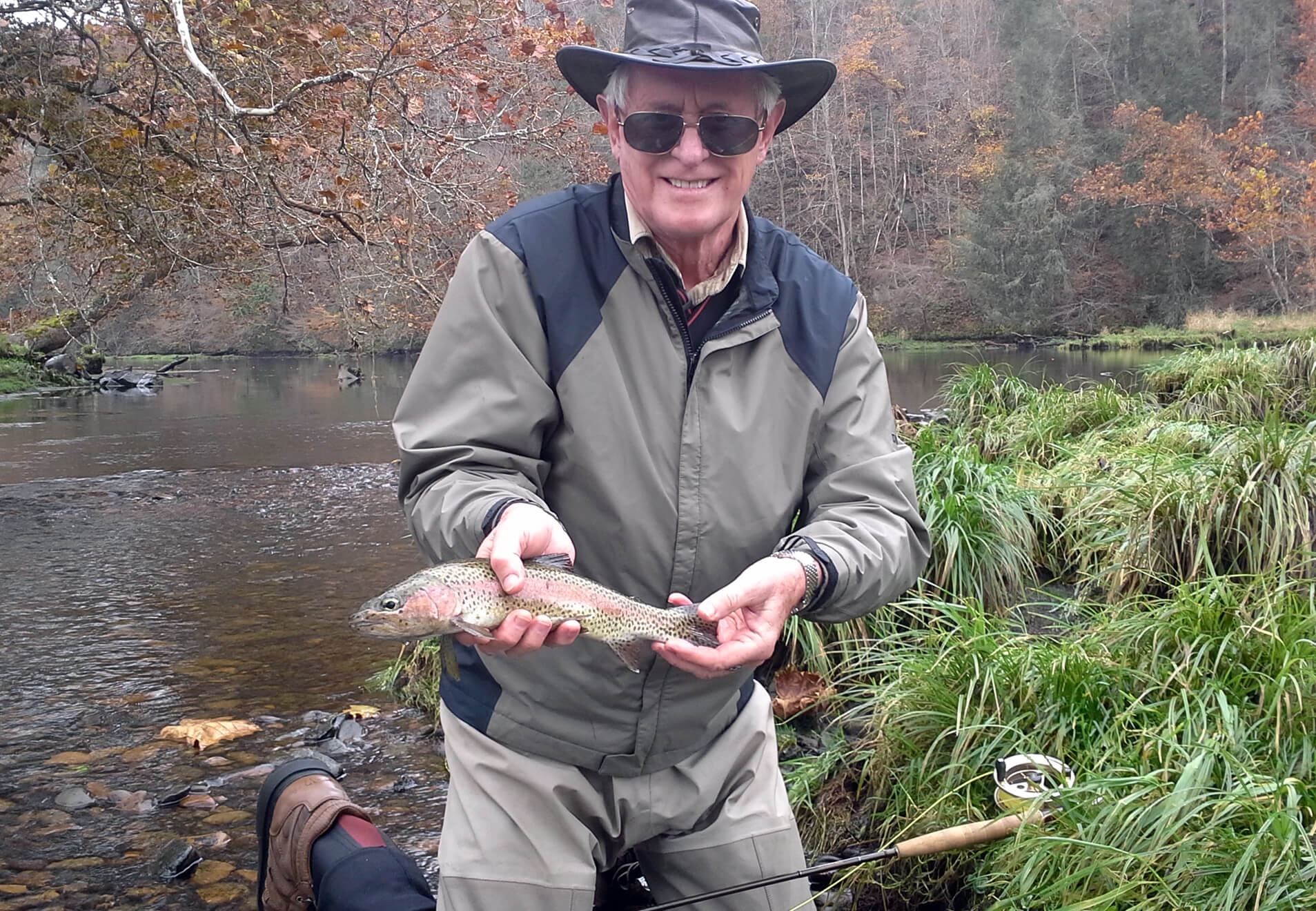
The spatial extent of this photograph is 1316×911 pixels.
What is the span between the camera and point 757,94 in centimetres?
274

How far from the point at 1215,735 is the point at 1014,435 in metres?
6.70

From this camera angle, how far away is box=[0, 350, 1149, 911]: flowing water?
15.0 feet

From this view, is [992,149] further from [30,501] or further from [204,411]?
[30,501]

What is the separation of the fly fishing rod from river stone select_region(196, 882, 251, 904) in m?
2.21

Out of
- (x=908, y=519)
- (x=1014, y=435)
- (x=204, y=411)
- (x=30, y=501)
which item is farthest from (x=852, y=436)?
(x=204, y=411)

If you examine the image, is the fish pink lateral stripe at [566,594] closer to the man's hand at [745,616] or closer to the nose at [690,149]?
the man's hand at [745,616]

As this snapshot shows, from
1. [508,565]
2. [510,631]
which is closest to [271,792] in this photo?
[510,631]

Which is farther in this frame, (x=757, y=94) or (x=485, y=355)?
(x=757, y=94)

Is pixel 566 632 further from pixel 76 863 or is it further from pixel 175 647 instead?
pixel 175 647

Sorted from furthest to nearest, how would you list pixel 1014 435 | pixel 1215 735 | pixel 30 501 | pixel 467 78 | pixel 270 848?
1. pixel 30 501
2. pixel 467 78
3. pixel 1014 435
4. pixel 270 848
5. pixel 1215 735

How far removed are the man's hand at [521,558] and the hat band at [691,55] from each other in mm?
1131

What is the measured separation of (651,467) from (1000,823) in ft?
4.98

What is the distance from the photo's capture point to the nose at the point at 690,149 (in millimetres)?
2617

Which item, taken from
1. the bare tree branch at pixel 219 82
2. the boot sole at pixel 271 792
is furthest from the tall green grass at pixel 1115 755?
the bare tree branch at pixel 219 82
